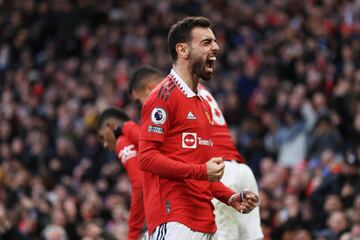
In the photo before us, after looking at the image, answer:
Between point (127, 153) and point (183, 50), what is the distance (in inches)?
73.5

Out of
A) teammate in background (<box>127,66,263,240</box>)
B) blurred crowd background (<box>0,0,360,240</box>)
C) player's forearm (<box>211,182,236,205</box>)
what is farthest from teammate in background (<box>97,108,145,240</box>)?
blurred crowd background (<box>0,0,360,240</box>)

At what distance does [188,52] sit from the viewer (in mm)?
7004

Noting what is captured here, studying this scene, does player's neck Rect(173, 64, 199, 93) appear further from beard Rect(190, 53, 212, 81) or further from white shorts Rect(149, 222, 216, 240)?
white shorts Rect(149, 222, 216, 240)

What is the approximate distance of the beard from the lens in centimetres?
698

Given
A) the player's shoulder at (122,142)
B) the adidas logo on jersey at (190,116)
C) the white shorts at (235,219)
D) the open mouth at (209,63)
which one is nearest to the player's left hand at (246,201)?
the adidas logo on jersey at (190,116)

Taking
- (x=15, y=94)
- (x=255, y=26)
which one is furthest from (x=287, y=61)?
(x=15, y=94)

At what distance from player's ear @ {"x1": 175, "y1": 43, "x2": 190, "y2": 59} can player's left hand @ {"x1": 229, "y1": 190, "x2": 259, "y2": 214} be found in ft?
3.50

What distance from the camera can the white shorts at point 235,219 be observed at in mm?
8656

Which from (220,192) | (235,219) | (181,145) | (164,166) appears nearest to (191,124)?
(181,145)

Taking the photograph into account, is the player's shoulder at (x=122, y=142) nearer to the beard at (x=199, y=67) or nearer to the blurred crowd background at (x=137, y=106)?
the beard at (x=199, y=67)

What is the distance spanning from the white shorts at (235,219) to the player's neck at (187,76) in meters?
1.85

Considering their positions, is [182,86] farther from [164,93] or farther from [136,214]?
[136,214]

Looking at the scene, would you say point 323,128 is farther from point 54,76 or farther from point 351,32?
point 54,76

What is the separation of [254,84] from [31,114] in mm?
5565
